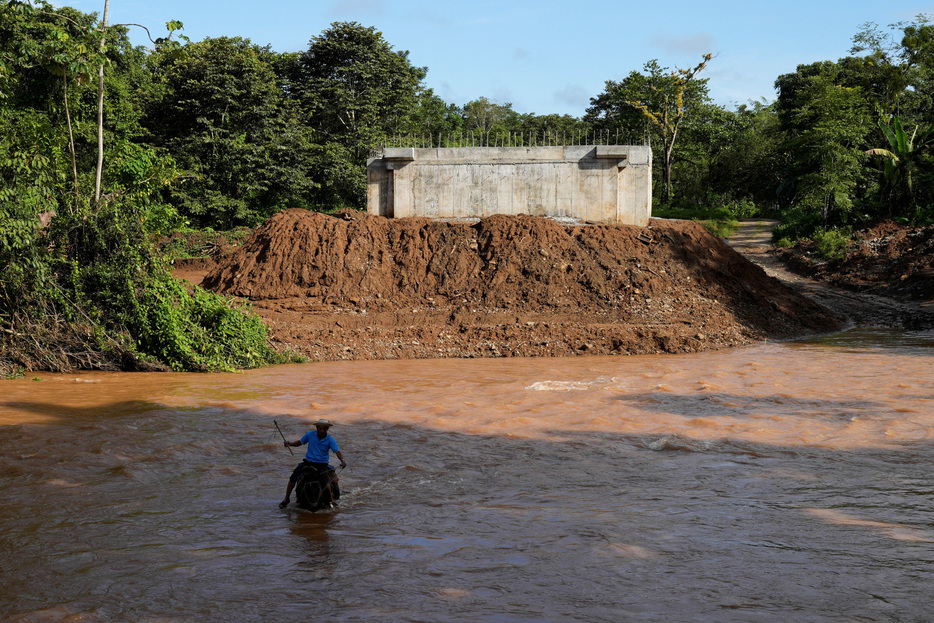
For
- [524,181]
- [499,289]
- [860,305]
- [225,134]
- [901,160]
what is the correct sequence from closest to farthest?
[499,289], [524,181], [860,305], [901,160], [225,134]

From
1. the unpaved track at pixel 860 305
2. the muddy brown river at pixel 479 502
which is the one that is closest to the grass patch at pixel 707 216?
the unpaved track at pixel 860 305

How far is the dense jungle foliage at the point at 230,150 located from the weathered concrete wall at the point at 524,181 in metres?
0.97

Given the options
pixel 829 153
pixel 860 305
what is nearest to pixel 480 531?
pixel 860 305

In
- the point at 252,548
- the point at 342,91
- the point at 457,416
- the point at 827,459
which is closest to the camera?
the point at 252,548

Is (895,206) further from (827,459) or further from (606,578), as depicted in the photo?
(606,578)

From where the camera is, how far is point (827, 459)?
8750mm

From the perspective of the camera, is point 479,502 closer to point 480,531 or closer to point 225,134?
point 480,531

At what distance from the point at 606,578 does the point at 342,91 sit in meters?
34.7

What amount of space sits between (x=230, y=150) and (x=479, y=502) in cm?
2853

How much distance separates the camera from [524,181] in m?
21.7

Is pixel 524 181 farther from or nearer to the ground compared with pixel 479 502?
farther from the ground

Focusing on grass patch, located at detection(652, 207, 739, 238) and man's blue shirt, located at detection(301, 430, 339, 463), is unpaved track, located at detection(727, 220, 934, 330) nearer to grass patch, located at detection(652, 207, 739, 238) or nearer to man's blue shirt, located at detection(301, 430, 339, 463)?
grass patch, located at detection(652, 207, 739, 238)

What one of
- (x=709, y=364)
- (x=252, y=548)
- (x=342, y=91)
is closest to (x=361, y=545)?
(x=252, y=548)

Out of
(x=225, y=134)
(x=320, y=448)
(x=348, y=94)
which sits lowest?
(x=320, y=448)
